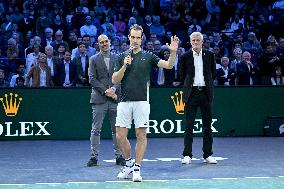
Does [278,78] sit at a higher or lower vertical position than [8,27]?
lower

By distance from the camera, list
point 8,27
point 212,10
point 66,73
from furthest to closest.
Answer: point 212,10
point 8,27
point 66,73

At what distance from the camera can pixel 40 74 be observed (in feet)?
60.1

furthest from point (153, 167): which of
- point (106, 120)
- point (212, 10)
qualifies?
point (212, 10)

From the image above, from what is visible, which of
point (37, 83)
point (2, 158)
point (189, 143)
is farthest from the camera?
point (37, 83)

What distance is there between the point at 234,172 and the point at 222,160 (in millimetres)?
1797

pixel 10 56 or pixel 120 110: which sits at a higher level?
pixel 10 56

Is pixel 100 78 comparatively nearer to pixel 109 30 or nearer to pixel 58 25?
pixel 58 25

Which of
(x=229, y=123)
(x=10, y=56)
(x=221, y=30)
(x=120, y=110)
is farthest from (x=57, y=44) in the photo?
(x=120, y=110)

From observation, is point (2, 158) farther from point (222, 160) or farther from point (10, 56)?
point (10, 56)

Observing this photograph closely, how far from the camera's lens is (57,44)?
2030 cm

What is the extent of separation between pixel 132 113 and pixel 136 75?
0.56 meters

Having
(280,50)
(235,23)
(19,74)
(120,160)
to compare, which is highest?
(235,23)

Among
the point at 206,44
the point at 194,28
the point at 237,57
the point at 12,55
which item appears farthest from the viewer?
the point at 194,28

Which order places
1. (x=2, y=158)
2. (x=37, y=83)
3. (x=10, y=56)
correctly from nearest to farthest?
(x=2, y=158), (x=37, y=83), (x=10, y=56)
